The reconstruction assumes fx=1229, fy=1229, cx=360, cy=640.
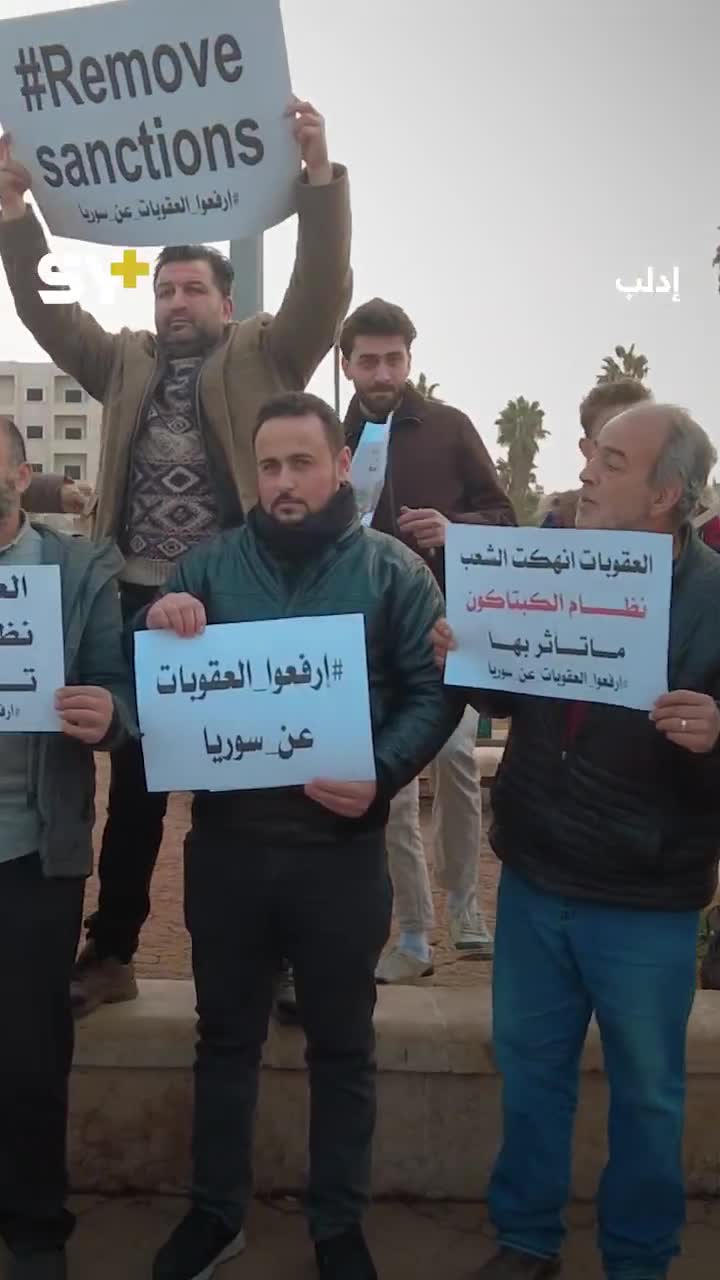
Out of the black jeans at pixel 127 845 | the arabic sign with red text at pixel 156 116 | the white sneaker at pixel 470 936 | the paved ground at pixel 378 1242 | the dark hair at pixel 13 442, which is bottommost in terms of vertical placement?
the paved ground at pixel 378 1242

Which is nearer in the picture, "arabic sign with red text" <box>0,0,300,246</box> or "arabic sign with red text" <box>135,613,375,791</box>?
"arabic sign with red text" <box>135,613,375,791</box>

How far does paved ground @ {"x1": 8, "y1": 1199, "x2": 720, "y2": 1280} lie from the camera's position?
3.08m

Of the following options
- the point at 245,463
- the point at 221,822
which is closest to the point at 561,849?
the point at 221,822

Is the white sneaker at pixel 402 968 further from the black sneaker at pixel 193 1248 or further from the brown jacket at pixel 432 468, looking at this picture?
the brown jacket at pixel 432 468

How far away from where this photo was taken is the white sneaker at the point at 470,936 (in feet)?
14.1

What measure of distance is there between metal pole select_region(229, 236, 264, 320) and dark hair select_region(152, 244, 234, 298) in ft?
1.66

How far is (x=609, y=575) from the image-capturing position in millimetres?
2504

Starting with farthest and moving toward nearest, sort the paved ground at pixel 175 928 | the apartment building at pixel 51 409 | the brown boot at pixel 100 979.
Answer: the apartment building at pixel 51 409 < the paved ground at pixel 175 928 < the brown boot at pixel 100 979

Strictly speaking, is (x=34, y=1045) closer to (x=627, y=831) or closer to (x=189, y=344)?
(x=627, y=831)

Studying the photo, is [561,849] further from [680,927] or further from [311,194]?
[311,194]

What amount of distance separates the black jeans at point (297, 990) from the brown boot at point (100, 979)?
74 cm

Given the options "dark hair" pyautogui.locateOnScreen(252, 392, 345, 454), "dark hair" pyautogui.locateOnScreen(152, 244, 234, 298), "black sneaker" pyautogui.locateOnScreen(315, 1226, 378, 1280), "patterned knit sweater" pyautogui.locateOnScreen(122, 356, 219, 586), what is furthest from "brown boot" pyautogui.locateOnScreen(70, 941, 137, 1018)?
"dark hair" pyautogui.locateOnScreen(152, 244, 234, 298)

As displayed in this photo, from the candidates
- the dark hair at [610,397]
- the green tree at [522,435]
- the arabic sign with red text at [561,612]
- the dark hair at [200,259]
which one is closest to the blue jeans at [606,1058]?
the arabic sign with red text at [561,612]

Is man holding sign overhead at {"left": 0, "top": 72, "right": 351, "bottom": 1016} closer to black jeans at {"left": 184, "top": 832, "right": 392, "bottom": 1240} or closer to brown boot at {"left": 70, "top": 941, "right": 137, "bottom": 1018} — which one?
brown boot at {"left": 70, "top": 941, "right": 137, "bottom": 1018}
